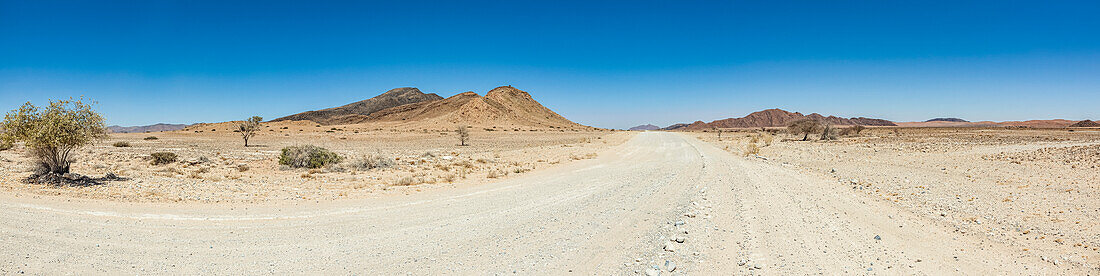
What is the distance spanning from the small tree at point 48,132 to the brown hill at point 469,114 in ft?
296

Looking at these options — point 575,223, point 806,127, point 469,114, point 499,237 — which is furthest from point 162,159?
point 469,114

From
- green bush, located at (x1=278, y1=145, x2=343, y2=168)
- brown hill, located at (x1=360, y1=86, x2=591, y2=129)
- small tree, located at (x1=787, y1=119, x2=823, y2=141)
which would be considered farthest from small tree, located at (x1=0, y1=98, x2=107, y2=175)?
brown hill, located at (x1=360, y1=86, x2=591, y2=129)

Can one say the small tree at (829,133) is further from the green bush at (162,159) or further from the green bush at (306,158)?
the green bush at (162,159)

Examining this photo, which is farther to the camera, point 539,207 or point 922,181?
point 922,181

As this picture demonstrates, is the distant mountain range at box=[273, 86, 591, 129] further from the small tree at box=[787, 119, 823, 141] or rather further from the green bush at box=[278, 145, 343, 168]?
the green bush at box=[278, 145, 343, 168]

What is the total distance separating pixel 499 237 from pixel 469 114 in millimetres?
116353

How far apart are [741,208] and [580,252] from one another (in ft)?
13.2

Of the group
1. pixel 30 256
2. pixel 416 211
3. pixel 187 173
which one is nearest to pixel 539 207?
pixel 416 211

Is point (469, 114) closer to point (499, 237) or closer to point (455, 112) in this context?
point (455, 112)

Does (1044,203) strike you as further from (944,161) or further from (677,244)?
(944,161)

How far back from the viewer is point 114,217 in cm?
747

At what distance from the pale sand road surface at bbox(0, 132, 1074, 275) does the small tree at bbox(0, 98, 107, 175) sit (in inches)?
102

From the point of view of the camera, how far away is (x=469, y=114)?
120500mm

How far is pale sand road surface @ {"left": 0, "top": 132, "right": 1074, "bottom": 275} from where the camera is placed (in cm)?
514
